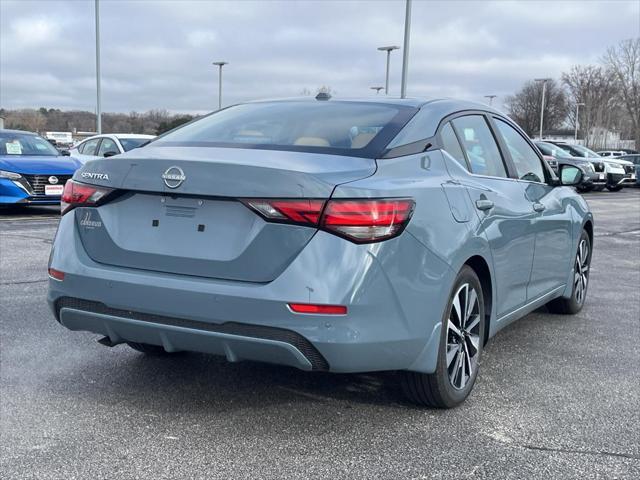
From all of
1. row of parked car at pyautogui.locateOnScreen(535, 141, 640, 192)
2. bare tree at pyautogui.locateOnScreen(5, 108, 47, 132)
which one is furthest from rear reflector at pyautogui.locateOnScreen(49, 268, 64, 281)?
bare tree at pyautogui.locateOnScreen(5, 108, 47, 132)

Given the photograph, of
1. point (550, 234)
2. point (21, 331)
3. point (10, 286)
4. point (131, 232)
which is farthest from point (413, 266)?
point (10, 286)

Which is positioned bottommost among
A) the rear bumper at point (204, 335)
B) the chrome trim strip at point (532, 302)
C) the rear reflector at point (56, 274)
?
the chrome trim strip at point (532, 302)

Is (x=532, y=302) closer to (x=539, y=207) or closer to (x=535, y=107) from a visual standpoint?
(x=539, y=207)

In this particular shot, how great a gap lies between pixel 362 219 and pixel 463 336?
1097 millimetres

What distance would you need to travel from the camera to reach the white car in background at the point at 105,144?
571 inches

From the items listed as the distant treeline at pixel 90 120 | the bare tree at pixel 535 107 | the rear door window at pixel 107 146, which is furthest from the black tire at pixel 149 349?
the bare tree at pixel 535 107

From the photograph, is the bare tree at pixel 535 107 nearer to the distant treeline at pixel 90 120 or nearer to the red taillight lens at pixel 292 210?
the distant treeline at pixel 90 120

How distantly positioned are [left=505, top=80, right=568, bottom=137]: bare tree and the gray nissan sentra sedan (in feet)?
321

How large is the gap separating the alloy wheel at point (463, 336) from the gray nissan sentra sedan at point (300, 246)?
0.01 metres

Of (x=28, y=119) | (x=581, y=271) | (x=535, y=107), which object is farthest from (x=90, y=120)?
(x=535, y=107)

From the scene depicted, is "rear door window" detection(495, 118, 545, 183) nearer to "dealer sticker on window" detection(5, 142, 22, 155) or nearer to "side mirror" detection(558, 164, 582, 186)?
"side mirror" detection(558, 164, 582, 186)

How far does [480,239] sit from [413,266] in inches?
26.6

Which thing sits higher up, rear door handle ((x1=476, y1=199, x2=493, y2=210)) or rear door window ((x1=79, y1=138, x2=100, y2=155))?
rear door handle ((x1=476, y1=199, x2=493, y2=210))

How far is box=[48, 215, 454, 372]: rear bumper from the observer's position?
2971mm
